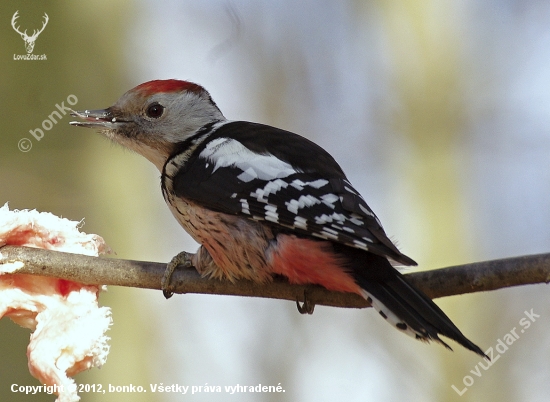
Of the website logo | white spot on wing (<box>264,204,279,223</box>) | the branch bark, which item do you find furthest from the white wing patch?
the website logo

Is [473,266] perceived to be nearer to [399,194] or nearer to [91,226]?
[399,194]

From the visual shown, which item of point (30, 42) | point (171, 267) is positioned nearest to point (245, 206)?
point (171, 267)

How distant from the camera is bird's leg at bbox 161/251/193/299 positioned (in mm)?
2371

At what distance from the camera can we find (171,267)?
245 cm

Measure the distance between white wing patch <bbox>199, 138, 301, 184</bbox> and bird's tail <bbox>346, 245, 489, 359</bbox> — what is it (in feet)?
1.52

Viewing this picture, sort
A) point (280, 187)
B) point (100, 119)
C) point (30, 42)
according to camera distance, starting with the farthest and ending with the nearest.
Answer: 1. point (30, 42)
2. point (100, 119)
3. point (280, 187)

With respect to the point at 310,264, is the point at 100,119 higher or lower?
higher

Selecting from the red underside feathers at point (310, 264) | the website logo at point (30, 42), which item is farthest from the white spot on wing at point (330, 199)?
the website logo at point (30, 42)

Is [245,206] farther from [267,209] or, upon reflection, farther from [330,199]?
[330,199]

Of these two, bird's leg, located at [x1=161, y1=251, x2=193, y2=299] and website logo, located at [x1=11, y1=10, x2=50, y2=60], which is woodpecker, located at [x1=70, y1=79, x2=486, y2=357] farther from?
website logo, located at [x1=11, y1=10, x2=50, y2=60]

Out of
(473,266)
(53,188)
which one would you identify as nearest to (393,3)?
(53,188)

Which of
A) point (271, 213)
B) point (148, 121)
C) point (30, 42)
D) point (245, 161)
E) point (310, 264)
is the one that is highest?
point (30, 42)

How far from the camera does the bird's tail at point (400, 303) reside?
1932mm

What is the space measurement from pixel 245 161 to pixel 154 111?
69 cm
